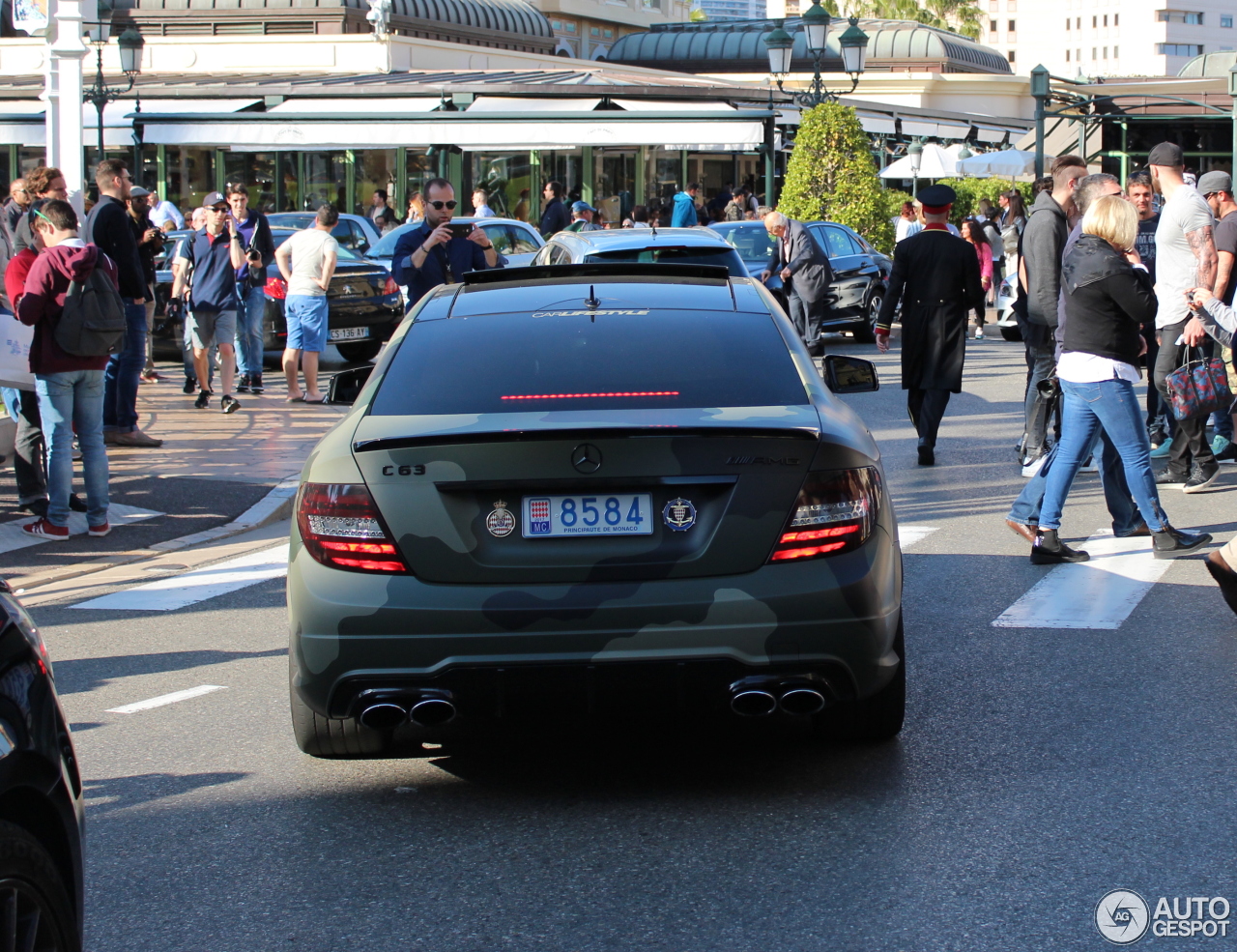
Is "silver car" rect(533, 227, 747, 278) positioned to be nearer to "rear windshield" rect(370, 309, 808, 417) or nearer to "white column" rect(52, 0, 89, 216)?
"white column" rect(52, 0, 89, 216)

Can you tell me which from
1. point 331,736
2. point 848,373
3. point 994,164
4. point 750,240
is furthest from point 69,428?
point 994,164

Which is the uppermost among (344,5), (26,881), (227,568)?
(344,5)

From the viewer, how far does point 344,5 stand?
158 feet

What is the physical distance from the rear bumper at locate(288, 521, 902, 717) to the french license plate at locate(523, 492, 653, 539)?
152mm

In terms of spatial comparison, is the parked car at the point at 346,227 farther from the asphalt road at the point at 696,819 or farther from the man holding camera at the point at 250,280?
the asphalt road at the point at 696,819

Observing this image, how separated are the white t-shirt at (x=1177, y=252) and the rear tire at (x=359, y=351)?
425 inches

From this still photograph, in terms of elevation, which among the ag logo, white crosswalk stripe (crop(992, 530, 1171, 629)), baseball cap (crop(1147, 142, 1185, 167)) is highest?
baseball cap (crop(1147, 142, 1185, 167))

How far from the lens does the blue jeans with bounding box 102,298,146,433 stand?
12.2 metres

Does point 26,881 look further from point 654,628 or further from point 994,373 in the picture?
point 994,373

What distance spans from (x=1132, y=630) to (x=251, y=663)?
11.9 ft

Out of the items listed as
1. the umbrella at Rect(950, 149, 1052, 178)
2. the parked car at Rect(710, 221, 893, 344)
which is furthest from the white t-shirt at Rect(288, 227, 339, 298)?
the umbrella at Rect(950, 149, 1052, 178)

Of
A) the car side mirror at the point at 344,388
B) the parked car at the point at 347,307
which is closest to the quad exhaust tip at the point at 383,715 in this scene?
the car side mirror at the point at 344,388

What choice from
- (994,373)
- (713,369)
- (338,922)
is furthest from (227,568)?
(994,373)

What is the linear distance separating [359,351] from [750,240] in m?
5.38
